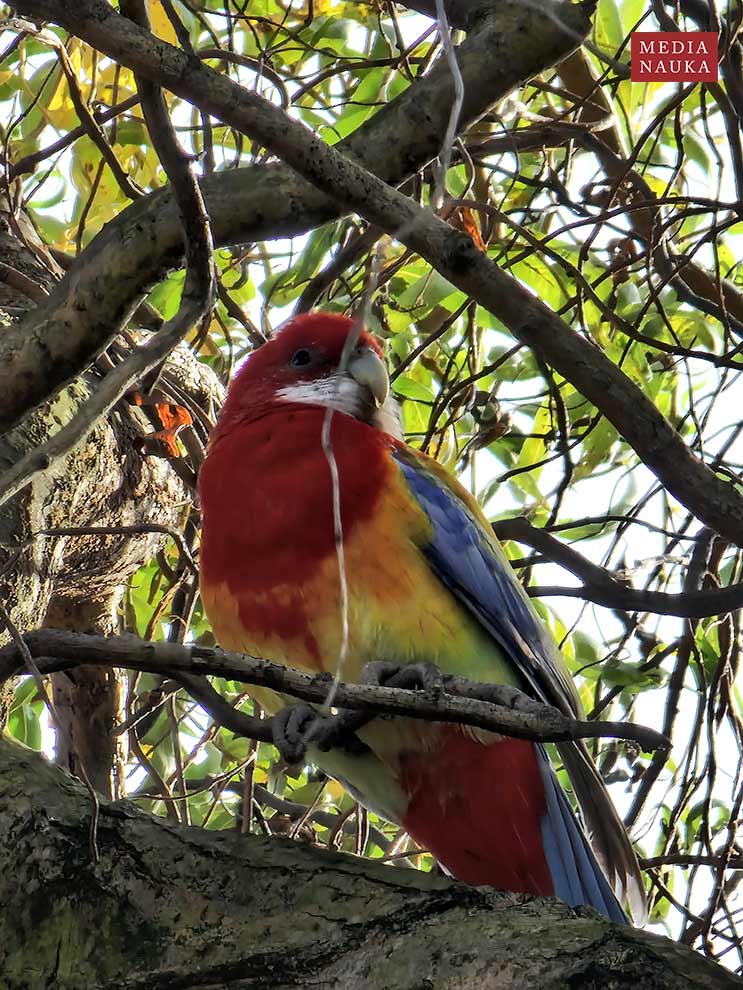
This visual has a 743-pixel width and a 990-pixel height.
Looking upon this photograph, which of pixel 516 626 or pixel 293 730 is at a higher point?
pixel 516 626

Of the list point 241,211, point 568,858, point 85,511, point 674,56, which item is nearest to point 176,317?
point 241,211

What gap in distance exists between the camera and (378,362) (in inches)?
103

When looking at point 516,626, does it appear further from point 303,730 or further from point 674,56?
point 674,56

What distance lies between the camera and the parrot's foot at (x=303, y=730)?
5.92 ft

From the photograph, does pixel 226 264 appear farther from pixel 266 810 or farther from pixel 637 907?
pixel 637 907

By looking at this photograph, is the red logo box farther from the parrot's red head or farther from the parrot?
the parrot

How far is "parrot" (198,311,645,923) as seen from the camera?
6.91 feet

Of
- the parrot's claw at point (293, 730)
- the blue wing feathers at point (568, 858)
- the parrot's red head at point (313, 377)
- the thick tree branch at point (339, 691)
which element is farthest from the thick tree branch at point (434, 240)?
the parrot's red head at point (313, 377)

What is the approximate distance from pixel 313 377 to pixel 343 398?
127 millimetres

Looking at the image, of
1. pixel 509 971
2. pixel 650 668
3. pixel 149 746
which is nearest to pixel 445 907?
pixel 509 971

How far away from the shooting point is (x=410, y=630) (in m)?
2.08

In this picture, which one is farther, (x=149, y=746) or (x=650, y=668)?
(x=149, y=746)

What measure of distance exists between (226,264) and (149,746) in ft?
4.14

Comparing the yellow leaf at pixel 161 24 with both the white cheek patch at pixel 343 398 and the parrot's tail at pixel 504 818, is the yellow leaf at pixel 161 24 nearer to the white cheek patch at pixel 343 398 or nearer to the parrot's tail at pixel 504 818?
the white cheek patch at pixel 343 398
